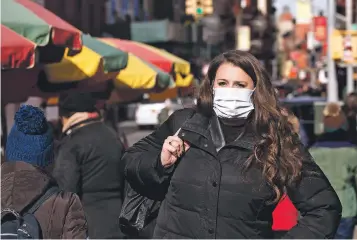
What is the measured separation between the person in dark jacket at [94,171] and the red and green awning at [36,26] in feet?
4.08

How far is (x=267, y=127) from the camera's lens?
3.97m

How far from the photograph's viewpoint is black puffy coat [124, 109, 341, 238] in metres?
3.83

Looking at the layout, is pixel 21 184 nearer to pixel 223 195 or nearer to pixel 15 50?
pixel 223 195

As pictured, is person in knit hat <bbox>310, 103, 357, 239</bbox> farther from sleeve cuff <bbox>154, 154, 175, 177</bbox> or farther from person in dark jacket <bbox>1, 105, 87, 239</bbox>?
person in dark jacket <bbox>1, 105, 87, 239</bbox>

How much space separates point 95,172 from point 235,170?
2.82m

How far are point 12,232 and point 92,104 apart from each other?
362 centimetres

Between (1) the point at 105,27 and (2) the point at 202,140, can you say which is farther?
(1) the point at 105,27

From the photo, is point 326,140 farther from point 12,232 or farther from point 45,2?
point 45,2

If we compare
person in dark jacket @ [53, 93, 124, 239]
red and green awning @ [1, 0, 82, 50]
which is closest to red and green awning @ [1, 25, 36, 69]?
red and green awning @ [1, 0, 82, 50]

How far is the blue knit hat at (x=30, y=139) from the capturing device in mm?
3713

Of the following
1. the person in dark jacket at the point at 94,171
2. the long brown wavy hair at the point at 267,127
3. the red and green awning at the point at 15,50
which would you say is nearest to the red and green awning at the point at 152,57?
the red and green awning at the point at 15,50

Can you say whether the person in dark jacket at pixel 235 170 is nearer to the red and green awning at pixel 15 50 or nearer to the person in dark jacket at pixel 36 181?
the person in dark jacket at pixel 36 181

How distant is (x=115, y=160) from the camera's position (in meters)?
6.66

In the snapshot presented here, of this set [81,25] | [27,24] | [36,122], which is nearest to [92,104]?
[27,24]
